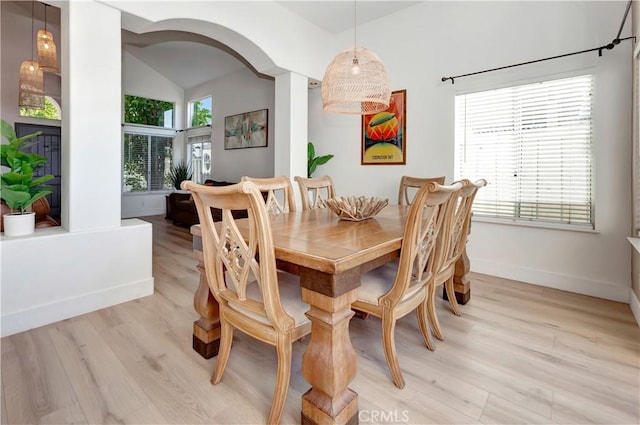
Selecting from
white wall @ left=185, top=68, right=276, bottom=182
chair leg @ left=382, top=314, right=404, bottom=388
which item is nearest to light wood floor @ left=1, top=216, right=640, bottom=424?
chair leg @ left=382, top=314, right=404, bottom=388

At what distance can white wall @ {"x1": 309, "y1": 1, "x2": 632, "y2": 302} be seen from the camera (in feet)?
8.72

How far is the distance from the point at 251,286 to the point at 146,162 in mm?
7230

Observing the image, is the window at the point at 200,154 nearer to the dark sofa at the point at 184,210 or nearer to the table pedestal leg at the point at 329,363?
the dark sofa at the point at 184,210

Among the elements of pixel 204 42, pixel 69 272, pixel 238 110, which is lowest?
pixel 69 272

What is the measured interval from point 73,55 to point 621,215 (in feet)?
14.3

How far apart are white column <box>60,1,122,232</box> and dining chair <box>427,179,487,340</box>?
2423 millimetres

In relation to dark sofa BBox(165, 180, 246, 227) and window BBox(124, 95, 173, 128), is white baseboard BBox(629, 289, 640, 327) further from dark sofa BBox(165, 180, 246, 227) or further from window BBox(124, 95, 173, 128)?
window BBox(124, 95, 173, 128)

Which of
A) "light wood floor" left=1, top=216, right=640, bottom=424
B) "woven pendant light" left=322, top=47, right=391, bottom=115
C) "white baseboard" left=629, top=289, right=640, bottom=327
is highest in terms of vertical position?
"woven pendant light" left=322, top=47, right=391, bottom=115

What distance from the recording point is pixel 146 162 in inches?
300

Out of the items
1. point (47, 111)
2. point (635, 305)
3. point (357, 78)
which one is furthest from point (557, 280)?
point (47, 111)

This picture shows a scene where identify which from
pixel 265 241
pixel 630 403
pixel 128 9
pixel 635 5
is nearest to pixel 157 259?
pixel 128 9

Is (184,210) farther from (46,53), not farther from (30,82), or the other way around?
(46,53)

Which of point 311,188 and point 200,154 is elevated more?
point 200,154

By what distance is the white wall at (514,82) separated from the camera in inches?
105
